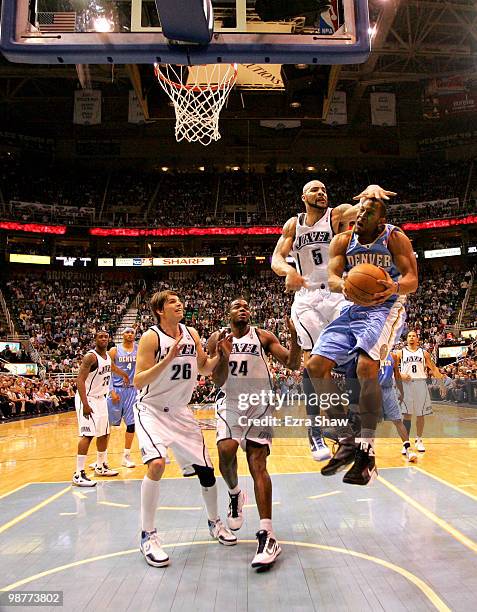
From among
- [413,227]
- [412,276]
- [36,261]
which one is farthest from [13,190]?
[412,276]

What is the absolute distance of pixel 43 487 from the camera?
319 inches

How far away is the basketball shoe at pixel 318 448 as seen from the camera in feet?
13.0

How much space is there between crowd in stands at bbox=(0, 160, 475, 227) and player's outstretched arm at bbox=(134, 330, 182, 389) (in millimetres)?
26904

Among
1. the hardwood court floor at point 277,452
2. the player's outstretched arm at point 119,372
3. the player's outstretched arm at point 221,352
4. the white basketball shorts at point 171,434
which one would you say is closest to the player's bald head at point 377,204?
the player's outstretched arm at point 221,352

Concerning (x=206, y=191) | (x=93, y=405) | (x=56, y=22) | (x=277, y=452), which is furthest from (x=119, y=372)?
(x=206, y=191)

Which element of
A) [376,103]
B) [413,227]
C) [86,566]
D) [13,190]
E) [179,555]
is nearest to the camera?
[86,566]

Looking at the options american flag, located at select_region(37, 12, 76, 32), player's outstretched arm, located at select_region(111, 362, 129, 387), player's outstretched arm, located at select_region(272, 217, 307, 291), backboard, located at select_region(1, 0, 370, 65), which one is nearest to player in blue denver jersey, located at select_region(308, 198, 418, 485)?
player's outstretched arm, located at select_region(272, 217, 307, 291)

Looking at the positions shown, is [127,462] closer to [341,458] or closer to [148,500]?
[148,500]

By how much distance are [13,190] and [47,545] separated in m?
30.0

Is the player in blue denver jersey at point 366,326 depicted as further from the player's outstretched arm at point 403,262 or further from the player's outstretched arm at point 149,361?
the player's outstretched arm at point 149,361

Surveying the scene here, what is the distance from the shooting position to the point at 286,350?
5.50m

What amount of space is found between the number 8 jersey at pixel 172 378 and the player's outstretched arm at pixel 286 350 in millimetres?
749

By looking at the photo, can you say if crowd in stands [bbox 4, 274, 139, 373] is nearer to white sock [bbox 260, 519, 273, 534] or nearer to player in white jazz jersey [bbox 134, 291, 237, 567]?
player in white jazz jersey [bbox 134, 291, 237, 567]

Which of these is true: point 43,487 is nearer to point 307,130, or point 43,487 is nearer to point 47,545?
point 47,545
